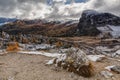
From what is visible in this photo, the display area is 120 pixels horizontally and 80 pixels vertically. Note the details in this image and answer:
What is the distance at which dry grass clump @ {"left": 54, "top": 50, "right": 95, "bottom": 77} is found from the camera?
26.7 m

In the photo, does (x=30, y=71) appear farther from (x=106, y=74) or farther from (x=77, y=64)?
(x=106, y=74)

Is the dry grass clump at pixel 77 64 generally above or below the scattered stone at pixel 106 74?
above

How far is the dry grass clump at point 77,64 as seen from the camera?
1051 inches

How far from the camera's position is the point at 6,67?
3025 centimetres

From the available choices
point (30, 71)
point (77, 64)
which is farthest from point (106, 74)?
point (30, 71)

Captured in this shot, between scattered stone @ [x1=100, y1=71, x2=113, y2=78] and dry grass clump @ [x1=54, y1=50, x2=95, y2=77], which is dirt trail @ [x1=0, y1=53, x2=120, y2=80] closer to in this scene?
scattered stone @ [x1=100, y1=71, x2=113, y2=78]

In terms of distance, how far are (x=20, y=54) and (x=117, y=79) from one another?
17745 millimetres

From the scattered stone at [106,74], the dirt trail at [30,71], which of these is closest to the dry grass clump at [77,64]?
the dirt trail at [30,71]

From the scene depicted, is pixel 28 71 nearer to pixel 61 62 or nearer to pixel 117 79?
pixel 61 62

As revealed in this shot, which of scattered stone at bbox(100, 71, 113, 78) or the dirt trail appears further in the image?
scattered stone at bbox(100, 71, 113, 78)

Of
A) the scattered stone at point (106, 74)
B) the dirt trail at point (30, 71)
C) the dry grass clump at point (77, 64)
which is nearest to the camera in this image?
the dirt trail at point (30, 71)

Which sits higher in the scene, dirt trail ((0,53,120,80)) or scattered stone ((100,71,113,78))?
dirt trail ((0,53,120,80))

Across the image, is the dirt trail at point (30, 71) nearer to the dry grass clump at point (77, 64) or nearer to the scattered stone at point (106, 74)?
the scattered stone at point (106, 74)

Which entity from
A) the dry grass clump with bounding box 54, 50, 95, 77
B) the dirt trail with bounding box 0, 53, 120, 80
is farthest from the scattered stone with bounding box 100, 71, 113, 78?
the dry grass clump with bounding box 54, 50, 95, 77
